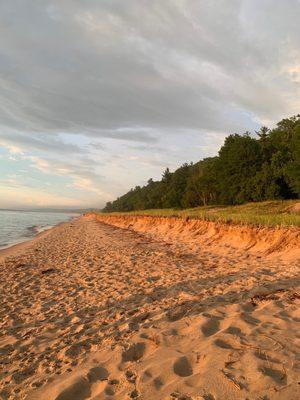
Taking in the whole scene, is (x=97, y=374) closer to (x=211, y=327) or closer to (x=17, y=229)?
(x=211, y=327)

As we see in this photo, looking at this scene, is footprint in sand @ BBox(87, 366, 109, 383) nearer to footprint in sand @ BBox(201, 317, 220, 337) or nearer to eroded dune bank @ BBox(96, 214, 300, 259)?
footprint in sand @ BBox(201, 317, 220, 337)

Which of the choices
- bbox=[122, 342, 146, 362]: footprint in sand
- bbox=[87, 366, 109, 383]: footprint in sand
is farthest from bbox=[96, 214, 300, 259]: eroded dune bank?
bbox=[87, 366, 109, 383]: footprint in sand

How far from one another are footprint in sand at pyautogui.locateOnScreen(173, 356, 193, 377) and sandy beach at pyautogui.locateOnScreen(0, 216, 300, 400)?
1cm

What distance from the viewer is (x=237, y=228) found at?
1440 centimetres

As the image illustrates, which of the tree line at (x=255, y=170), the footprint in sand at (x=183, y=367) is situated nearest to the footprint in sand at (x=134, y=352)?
the footprint in sand at (x=183, y=367)

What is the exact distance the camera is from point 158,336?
448 centimetres

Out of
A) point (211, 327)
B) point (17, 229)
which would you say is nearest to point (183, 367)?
point (211, 327)

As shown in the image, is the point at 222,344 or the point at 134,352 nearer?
the point at 222,344

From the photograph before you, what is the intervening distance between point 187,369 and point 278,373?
93 centimetres

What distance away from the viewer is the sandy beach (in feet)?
10.6

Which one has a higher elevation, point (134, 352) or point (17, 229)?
point (134, 352)

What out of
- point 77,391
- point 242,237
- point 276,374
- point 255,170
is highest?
point 255,170

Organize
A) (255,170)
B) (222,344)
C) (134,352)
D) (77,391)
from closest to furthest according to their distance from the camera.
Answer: (77,391)
(222,344)
(134,352)
(255,170)

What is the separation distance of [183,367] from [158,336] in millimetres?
947
